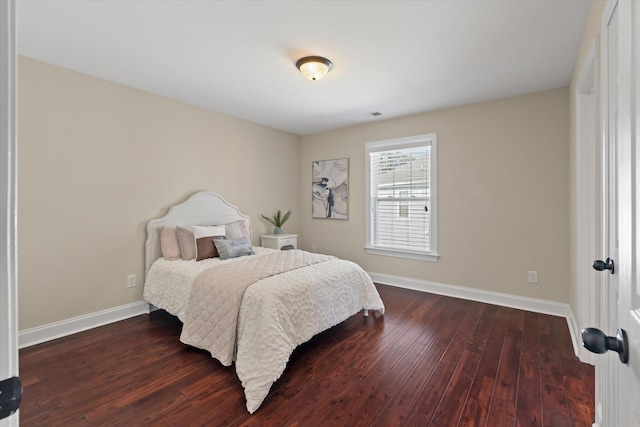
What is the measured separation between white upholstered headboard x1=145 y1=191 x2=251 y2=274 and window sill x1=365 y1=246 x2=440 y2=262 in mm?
1859

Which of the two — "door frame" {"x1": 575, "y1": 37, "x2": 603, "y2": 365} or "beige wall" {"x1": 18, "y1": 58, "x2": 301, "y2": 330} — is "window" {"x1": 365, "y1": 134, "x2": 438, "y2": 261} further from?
"beige wall" {"x1": 18, "y1": 58, "x2": 301, "y2": 330}

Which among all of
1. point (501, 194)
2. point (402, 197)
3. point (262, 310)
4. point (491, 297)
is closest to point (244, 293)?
point (262, 310)

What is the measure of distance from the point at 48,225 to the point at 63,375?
129 cm

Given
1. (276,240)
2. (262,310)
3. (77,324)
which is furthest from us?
(276,240)

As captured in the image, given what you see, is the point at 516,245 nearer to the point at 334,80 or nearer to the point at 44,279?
the point at 334,80

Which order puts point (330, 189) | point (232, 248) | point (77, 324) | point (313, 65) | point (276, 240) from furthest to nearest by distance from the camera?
point (330, 189)
point (276, 240)
point (232, 248)
point (77, 324)
point (313, 65)

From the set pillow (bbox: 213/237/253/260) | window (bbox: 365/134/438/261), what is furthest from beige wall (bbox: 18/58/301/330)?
window (bbox: 365/134/438/261)

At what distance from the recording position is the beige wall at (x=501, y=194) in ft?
10.2

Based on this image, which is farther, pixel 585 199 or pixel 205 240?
pixel 205 240

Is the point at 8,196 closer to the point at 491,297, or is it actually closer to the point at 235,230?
the point at 235,230

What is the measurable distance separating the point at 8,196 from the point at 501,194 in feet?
12.9

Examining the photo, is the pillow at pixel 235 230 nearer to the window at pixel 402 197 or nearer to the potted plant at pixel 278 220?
the potted plant at pixel 278 220

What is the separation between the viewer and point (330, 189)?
4.84 m

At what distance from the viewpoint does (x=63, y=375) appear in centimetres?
204
